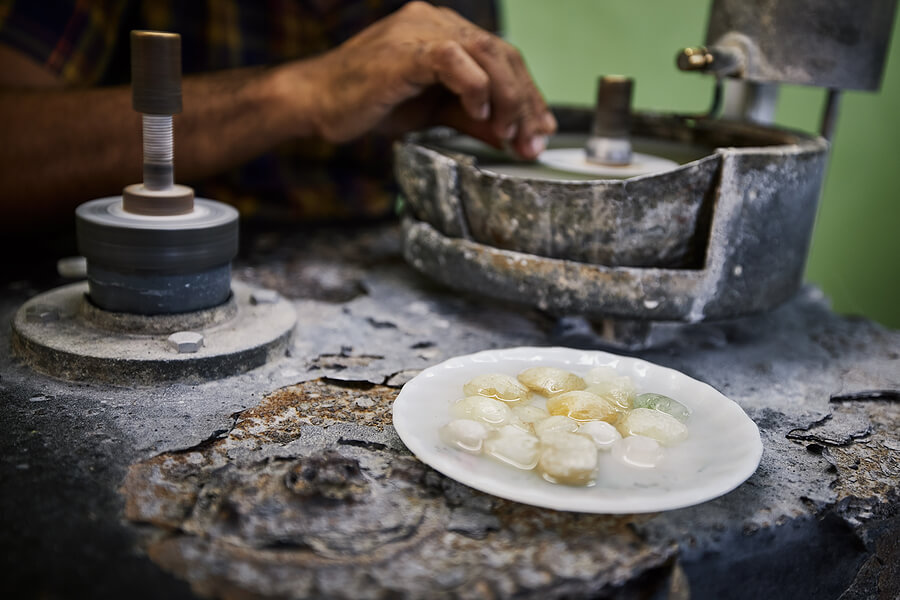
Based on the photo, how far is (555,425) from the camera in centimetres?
88

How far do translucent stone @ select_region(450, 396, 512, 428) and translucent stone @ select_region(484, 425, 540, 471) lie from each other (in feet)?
0.15

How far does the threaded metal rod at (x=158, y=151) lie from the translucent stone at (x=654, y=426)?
73cm

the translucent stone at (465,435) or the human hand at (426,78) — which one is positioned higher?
the human hand at (426,78)

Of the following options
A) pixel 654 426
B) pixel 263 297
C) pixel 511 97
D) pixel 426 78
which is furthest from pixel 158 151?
pixel 654 426

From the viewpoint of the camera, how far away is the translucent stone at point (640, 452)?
0.83 metres

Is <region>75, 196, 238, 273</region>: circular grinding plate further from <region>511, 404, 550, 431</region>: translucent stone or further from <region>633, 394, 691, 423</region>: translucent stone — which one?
<region>633, 394, 691, 423</region>: translucent stone

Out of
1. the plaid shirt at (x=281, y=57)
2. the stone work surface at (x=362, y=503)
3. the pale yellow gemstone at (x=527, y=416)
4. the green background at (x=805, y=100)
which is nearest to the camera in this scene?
the stone work surface at (x=362, y=503)

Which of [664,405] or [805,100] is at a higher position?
[805,100]

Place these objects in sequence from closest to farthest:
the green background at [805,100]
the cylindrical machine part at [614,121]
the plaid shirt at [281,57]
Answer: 1. the cylindrical machine part at [614,121]
2. the plaid shirt at [281,57]
3. the green background at [805,100]

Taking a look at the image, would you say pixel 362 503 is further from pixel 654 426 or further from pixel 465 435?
pixel 654 426

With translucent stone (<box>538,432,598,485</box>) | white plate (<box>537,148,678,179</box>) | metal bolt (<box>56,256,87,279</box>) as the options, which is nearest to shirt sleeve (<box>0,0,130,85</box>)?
metal bolt (<box>56,256,87,279</box>)

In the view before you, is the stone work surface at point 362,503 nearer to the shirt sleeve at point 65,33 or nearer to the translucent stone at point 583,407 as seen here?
the translucent stone at point 583,407

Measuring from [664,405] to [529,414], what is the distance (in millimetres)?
173

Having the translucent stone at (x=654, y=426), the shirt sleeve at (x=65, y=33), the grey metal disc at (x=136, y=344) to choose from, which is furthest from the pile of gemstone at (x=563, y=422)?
the shirt sleeve at (x=65, y=33)
